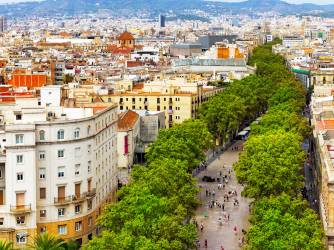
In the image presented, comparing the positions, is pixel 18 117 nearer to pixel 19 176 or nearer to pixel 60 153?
pixel 60 153

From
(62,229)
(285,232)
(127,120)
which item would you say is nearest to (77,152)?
(62,229)

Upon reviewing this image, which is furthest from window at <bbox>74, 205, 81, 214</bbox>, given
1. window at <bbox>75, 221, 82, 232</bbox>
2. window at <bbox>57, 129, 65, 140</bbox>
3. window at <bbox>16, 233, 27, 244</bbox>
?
window at <bbox>57, 129, 65, 140</bbox>

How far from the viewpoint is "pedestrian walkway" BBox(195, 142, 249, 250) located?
62969 mm

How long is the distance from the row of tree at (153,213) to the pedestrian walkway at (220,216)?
308 centimetres

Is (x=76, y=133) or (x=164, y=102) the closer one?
(x=76, y=133)

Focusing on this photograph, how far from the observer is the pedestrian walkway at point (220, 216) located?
62969 millimetres

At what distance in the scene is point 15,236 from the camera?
58906mm

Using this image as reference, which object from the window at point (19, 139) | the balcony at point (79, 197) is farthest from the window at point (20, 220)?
the window at point (19, 139)

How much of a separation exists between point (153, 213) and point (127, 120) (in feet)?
137

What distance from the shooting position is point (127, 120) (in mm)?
93500

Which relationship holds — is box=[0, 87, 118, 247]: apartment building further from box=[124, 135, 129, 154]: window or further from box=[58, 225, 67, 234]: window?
box=[124, 135, 129, 154]: window

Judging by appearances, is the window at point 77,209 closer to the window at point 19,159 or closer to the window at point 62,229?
the window at point 62,229

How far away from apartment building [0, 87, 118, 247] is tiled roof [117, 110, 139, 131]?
23884 mm

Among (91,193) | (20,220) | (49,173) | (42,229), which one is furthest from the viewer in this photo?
(91,193)
